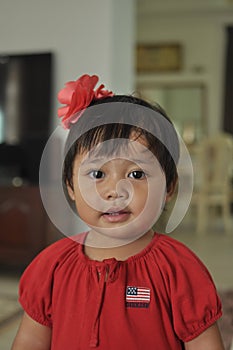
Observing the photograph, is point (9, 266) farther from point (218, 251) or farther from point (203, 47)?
point (203, 47)

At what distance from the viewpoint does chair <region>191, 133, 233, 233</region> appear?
17.9 ft

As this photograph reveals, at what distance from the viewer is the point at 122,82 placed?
3578 mm

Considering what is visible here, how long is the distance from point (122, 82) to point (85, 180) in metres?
2.88

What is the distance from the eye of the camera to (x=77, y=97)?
2.58ft

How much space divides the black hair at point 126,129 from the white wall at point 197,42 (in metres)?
6.69

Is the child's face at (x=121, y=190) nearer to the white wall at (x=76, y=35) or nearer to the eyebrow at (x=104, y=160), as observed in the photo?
the eyebrow at (x=104, y=160)

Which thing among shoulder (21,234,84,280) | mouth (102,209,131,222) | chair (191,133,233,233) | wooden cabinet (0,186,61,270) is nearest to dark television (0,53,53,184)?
wooden cabinet (0,186,61,270)

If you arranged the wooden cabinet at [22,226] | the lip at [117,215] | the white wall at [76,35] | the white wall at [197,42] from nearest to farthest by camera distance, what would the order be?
1. the lip at [117,215]
2. the wooden cabinet at [22,226]
3. the white wall at [76,35]
4. the white wall at [197,42]

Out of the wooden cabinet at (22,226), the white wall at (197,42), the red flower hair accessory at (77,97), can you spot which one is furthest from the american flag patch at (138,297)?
the white wall at (197,42)

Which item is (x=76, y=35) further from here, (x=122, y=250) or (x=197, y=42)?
(x=197, y=42)

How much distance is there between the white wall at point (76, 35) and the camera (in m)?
3.44

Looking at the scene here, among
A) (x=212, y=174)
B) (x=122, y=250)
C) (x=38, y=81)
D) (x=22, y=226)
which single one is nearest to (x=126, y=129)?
(x=122, y=250)

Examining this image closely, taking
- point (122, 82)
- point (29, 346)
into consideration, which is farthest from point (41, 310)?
point (122, 82)

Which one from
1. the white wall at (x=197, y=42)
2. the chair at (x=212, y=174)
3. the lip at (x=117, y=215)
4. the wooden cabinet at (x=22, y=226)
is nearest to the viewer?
the lip at (x=117, y=215)
